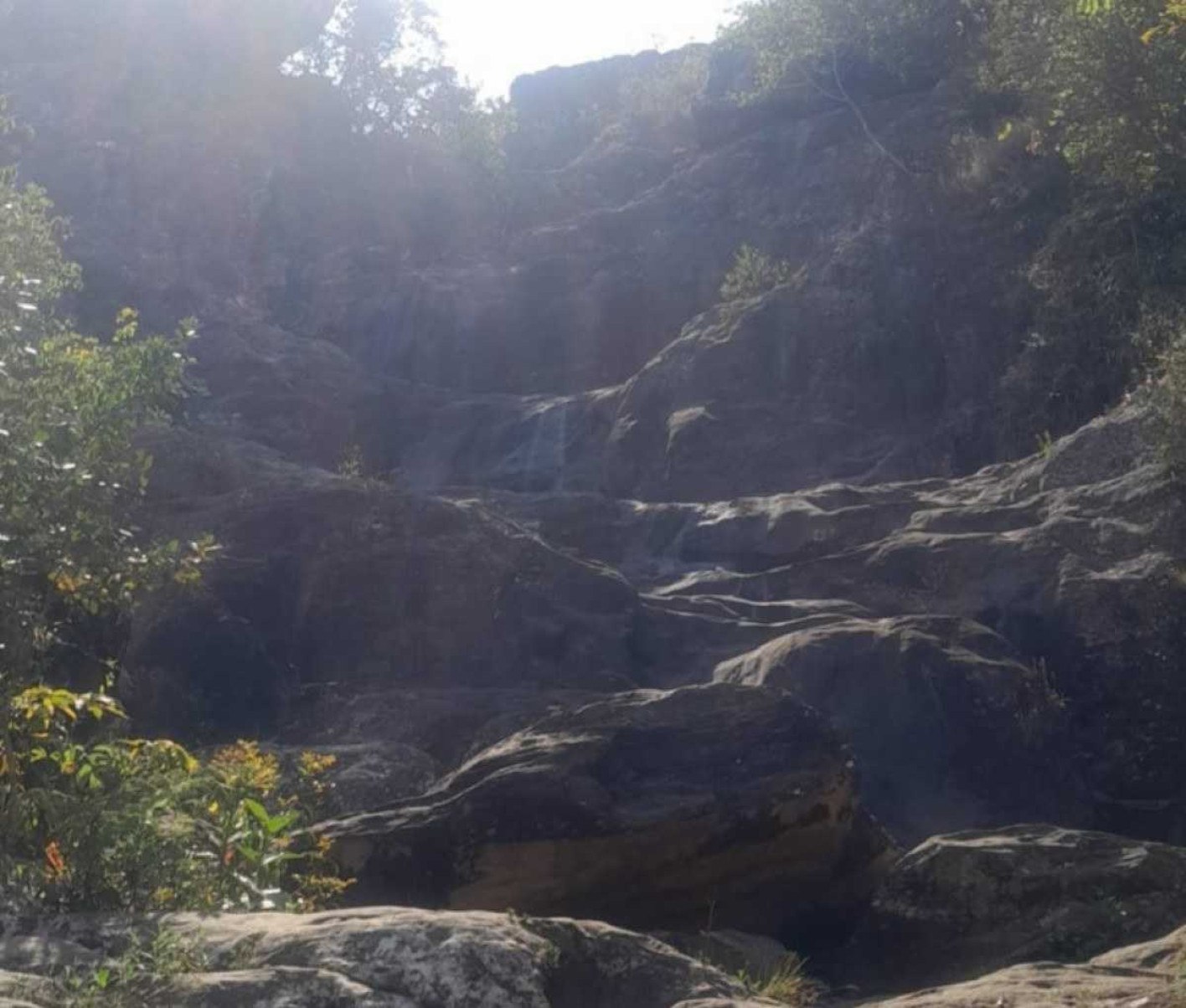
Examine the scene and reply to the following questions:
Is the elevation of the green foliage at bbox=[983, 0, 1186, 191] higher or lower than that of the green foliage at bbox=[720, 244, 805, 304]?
higher

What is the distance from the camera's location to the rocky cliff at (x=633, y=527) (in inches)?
376

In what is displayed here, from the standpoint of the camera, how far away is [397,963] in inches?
206

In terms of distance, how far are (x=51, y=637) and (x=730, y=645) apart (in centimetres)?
771

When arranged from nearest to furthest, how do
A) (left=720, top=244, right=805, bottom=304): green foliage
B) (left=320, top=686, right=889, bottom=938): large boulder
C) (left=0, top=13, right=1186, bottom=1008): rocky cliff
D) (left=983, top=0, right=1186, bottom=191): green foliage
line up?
(left=320, top=686, right=889, bottom=938): large boulder < (left=0, top=13, right=1186, bottom=1008): rocky cliff < (left=983, top=0, right=1186, bottom=191): green foliage < (left=720, top=244, right=805, bottom=304): green foliage

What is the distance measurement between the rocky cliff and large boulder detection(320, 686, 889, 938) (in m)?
0.02

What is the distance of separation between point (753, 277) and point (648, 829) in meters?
18.5

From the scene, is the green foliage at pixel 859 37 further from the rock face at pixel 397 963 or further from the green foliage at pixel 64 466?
the rock face at pixel 397 963

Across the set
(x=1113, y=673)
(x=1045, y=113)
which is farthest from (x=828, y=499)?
(x=1045, y=113)

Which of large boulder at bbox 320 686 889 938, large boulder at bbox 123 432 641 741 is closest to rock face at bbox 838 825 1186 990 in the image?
large boulder at bbox 320 686 889 938

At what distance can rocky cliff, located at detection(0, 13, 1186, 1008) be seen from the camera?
31.4 ft

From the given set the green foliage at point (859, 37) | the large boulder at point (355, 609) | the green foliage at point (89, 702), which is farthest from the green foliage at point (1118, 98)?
the green foliage at point (89, 702)

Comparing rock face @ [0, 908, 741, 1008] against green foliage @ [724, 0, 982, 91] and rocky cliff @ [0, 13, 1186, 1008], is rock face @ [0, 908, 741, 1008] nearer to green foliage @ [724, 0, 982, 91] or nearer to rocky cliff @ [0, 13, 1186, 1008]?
rocky cliff @ [0, 13, 1186, 1008]

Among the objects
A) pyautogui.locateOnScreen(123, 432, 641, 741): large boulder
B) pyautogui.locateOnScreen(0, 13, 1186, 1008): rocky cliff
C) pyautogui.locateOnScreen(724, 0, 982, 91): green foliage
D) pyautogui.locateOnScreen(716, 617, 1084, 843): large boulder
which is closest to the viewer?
pyautogui.locateOnScreen(0, 13, 1186, 1008): rocky cliff

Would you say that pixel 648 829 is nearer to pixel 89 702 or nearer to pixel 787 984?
pixel 787 984
